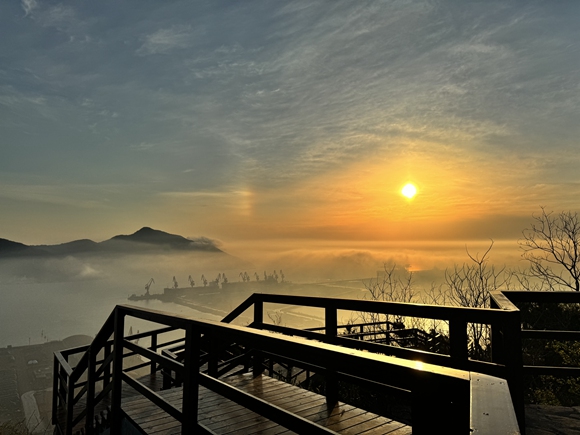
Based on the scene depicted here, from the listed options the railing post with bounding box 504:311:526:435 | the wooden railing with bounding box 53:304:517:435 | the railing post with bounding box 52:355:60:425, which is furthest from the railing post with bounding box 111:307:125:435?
the railing post with bounding box 52:355:60:425

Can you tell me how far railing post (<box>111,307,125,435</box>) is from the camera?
3951 millimetres

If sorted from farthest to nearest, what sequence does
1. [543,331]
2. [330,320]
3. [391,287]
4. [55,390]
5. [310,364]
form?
1. [391,287]
2. [55,390]
3. [330,320]
4. [543,331]
5. [310,364]

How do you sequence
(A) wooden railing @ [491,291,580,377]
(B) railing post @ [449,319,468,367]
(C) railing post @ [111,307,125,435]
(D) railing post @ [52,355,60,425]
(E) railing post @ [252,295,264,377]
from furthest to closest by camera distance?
(D) railing post @ [52,355,60,425], (E) railing post @ [252,295,264,377], (C) railing post @ [111,307,125,435], (A) wooden railing @ [491,291,580,377], (B) railing post @ [449,319,468,367]

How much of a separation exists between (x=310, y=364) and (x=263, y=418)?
0.77 m

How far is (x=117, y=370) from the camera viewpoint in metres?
3.97

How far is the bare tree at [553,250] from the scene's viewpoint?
1166cm

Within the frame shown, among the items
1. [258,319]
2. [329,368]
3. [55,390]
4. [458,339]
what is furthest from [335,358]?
[55,390]

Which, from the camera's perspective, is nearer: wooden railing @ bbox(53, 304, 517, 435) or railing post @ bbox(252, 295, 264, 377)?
wooden railing @ bbox(53, 304, 517, 435)

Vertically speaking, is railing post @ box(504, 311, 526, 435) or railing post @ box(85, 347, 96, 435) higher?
railing post @ box(504, 311, 526, 435)

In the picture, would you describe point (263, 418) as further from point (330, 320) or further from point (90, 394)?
point (90, 394)

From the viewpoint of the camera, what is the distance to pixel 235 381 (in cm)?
517

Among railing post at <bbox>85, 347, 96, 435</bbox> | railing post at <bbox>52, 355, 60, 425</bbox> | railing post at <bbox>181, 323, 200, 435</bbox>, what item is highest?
railing post at <bbox>181, 323, 200, 435</bbox>

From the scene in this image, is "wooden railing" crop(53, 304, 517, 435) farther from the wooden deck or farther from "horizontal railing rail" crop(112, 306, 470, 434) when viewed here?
the wooden deck

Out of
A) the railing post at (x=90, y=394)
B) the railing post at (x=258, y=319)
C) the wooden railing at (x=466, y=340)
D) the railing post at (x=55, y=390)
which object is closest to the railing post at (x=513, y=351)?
the wooden railing at (x=466, y=340)
